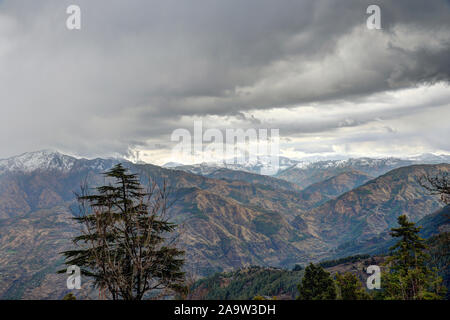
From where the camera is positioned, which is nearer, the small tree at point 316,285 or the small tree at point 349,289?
the small tree at point 349,289

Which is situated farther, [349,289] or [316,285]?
[316,285]

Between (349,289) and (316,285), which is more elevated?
(349,289)

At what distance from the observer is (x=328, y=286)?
46781 millimetres

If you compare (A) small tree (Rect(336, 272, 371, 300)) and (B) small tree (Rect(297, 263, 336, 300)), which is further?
(B) small tree (Rect(297, 263, 336, 300))
